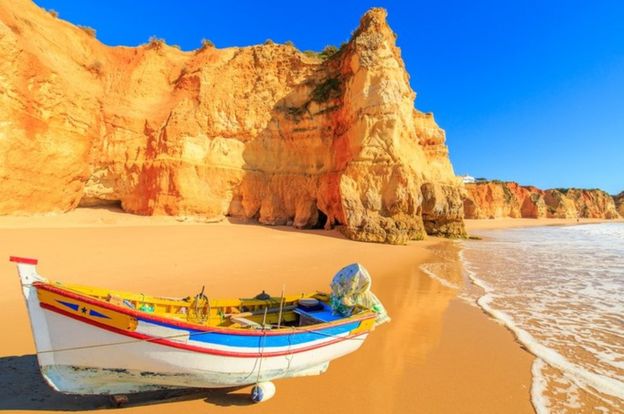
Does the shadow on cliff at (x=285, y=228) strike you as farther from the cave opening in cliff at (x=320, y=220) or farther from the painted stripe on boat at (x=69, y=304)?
the painted stripe on boat at (x=69, y=304)

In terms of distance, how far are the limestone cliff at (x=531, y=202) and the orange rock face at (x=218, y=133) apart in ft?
131

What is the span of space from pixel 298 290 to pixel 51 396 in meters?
5.68

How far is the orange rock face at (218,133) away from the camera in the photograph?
1631 cm

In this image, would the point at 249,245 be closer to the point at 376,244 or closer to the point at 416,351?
the point at 376,244

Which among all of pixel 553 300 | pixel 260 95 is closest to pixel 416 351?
pixel 553 300

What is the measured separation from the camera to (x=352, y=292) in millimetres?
5453

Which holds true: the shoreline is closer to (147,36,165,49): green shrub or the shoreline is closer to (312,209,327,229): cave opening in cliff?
(312,209,327,229): cave opening in cliff

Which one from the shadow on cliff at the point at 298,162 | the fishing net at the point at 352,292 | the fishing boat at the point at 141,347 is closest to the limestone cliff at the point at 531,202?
the shadow on cliff at the point at 298,162

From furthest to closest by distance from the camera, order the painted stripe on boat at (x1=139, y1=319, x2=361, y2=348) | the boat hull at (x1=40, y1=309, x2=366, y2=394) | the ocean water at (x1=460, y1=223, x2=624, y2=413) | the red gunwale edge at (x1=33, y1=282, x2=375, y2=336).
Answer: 1. the ocean water at (x1=460, y1=223, x2=624, y2=413)
2. the painted stripe on boat at (x1=139, y1=319, x2=361, y2=348)
3. the boat hull at (x1=40, y1=309, x2=366, y2=394)
4. the red gunwale edge at (x1=33, y1=282, x2=375, y2=336)

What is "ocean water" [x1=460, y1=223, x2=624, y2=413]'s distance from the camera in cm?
452

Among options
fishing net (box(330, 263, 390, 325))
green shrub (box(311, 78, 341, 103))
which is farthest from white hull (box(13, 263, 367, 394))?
green shrub (box(311, 78, 341, 103))

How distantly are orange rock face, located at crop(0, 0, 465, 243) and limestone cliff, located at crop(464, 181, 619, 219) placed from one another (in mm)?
40029

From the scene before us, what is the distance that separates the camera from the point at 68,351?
11.3 ft

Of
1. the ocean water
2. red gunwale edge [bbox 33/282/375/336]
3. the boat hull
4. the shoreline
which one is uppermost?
the shoreline
